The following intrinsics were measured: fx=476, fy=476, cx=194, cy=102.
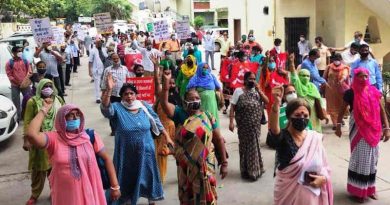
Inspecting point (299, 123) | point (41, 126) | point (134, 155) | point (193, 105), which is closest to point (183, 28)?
point (41, 126)

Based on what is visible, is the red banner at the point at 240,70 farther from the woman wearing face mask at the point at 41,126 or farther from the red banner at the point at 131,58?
the woman wearing face mask at the point at 41,126

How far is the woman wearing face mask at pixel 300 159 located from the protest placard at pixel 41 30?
848cm

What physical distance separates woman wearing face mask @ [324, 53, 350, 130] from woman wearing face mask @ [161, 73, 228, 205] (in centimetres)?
554

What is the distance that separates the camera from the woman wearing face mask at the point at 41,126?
18.2 feet

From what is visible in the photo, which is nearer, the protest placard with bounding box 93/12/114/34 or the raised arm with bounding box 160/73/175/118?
the raised arm with bounding box 160/73/175/118

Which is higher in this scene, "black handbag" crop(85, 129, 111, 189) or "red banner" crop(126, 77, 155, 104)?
"red banner" crop(126, 77, 155, 104)

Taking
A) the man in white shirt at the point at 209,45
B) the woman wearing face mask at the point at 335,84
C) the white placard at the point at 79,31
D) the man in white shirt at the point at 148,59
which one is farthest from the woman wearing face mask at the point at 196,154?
the white placard at the point at 79,31

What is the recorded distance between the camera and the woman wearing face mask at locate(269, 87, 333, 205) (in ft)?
12.0

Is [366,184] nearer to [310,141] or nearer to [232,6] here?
[310,141]

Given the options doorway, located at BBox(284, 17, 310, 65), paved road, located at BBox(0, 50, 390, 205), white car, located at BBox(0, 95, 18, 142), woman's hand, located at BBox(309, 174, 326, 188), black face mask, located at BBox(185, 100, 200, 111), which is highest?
doorway, located at BBox(284, 17, 310, 65)

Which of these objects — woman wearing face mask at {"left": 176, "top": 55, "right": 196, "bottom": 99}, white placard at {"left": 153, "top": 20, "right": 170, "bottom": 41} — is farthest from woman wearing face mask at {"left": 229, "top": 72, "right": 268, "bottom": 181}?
white placard at {"left": 153, "top": 20, "right": 170, "bottom": 41}

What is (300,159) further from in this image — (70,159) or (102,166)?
(70,159)

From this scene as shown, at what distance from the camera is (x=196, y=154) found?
428cm

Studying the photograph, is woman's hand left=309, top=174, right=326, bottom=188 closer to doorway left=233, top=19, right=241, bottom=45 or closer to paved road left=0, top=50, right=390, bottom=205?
paved road left=0, top=50, right=390, bottom=205
